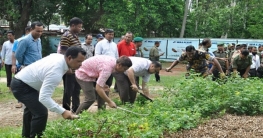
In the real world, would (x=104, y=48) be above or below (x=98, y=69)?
above

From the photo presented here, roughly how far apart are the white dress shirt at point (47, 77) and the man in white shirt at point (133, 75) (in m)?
2.42

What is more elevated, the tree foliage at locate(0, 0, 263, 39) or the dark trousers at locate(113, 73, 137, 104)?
the tree foliage at locate(0, 0, 263, 39)

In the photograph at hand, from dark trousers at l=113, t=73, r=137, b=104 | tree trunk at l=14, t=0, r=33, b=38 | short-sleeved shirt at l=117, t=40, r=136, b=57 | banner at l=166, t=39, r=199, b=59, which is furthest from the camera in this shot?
tree trunk at l=14, t=0, r=33, b=38

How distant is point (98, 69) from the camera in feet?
19.8

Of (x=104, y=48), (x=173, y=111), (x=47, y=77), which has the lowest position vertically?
(x=173, y=111)

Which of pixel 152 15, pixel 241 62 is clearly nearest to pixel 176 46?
pixel 152 15

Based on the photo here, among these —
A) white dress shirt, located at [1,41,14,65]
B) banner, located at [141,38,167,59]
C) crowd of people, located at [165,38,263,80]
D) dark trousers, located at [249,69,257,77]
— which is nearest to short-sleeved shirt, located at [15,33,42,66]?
crowd of people, located at [165,38,263,80]

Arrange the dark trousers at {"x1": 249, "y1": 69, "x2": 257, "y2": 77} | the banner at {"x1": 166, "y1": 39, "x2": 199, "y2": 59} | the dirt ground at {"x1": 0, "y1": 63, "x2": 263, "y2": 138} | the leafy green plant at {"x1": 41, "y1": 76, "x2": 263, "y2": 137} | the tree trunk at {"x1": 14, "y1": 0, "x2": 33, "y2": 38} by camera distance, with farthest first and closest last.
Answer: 1. the tree trunk at {"x1": 14, "y1": 0, "x2": 33, "y2": 38}
2. the banner at {"x1": 166, "y1": 39, "x2": 199, "y2": 59}
3. the dark trousers at {"x1": 249, "y1": 69, "x2": 257, "y2": 77}
4. the dirt ground at {"x1": 0, "y1": 63, "x2": 263, "y2": 138}
5. the leafy green plant at {"x1": 41, "y1": 76, "x2": 263, "y2": 137}

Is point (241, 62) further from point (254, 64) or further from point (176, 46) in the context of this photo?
point (176, 46)

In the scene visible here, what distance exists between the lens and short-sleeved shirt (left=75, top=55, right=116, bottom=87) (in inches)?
229

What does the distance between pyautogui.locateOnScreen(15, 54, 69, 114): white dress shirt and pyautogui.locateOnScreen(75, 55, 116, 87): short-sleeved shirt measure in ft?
4.34

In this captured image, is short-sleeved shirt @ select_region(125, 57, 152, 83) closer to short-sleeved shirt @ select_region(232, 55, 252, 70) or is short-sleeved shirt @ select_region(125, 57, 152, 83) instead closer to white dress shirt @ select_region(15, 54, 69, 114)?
white dress shirt @ select_region(15, 54, 69, 114)

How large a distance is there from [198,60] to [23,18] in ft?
62.1

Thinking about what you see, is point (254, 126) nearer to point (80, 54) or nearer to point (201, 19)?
point (80, 54)
